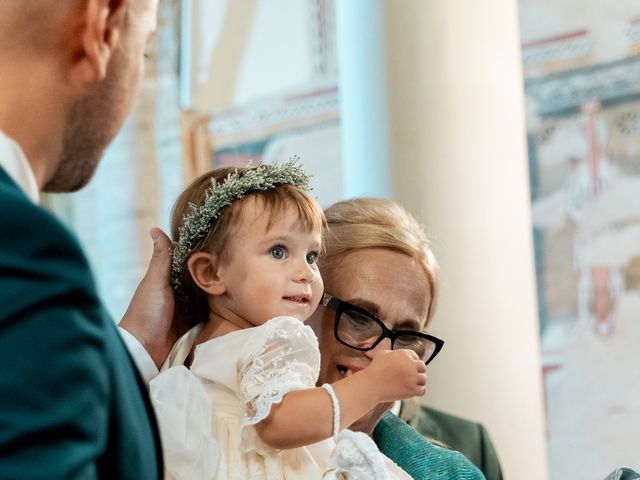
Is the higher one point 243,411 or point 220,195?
point 220,195

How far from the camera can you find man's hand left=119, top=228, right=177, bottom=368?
9.57ft

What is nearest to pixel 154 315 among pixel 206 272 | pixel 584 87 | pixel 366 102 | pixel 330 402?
pixel 206 272

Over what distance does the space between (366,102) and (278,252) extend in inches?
83.3

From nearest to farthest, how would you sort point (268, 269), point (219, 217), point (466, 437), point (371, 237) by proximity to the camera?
point (268, 269), point (219, 217), point (371, 237), point (466, 437)

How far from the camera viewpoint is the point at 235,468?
8.18ft

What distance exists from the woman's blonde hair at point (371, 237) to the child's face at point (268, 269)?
0.66 m

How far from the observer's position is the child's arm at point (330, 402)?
2.45 meters

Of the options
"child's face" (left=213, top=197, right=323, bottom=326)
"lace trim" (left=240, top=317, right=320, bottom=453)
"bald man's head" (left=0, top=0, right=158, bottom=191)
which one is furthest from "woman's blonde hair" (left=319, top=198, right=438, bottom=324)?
"bald man's head" (left=0, top=0, right=158, bottom=191)

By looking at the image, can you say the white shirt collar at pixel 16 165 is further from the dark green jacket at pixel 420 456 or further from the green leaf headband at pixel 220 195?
the dark green jacket at pixel 420 456

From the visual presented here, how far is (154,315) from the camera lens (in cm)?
292

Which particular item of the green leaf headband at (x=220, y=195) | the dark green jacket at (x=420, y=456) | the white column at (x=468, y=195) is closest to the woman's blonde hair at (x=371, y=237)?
the dark green jacket at (x=420, y=456)

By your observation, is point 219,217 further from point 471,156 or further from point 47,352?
point 471,156

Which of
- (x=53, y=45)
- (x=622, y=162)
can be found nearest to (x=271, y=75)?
(x=622, y=162)

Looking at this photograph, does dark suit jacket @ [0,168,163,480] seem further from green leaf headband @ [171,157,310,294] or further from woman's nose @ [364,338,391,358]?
woman's nose @ [364,338,391,358]
